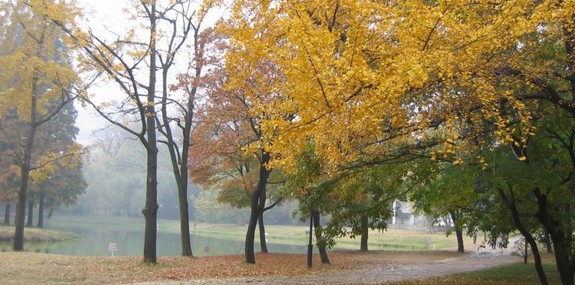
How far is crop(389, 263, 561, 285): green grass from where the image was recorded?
11.7 meters

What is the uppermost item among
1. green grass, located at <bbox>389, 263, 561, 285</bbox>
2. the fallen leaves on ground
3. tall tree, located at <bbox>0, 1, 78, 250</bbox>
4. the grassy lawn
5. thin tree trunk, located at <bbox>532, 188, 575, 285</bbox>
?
tall tree, located at <bbox>0, 1, 78, 250</bbox>

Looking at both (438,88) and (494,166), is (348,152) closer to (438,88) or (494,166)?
(438,88)

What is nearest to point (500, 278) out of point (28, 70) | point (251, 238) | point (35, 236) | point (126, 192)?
point (251, 238)

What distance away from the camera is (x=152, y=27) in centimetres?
1764

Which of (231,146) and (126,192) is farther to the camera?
(126,192)

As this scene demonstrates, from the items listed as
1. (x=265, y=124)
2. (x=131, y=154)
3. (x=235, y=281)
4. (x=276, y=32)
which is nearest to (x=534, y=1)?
(x=276, y=32)

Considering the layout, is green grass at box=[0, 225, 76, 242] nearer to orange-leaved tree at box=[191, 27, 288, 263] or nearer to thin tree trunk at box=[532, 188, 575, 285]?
orange-leaved tree at box=[191, 27, 288, 263]

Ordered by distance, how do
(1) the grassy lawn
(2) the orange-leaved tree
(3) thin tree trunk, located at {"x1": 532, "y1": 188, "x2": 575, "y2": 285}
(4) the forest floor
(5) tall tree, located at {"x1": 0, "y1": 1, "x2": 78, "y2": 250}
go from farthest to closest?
(1) the grassy lawn → (5) tall tree, located at {"x1": 0, "y1": 1, "x2": 78, "y2": 250} → (2) the orange-leaved tree → (4) the forest floor → (3) thin tree trunk, located at {"x1": 532, "y1": 188, "x2": 575, "y2": 285}

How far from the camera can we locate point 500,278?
13047mm

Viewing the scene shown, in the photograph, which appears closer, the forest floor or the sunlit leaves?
the sunlit leaves

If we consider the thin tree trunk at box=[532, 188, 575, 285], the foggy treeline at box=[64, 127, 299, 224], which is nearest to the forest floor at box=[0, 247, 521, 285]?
the thin tree trunk at box=[532, 188, 575, 285]

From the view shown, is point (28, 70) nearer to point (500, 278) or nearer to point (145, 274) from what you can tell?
point (145, 274)

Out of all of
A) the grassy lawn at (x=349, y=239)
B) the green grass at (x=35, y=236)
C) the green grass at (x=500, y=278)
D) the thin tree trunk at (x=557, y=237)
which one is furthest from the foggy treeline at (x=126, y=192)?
the thin tree trunk at (x=557, y=237)

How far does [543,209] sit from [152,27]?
13591 millimetres
